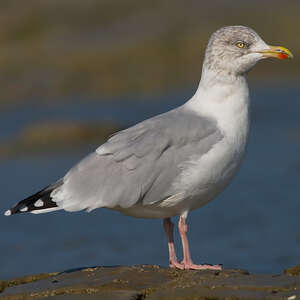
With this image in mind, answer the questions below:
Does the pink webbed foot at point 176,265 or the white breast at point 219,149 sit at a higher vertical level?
the white breast at point 219,149

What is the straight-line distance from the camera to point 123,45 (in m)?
20.8

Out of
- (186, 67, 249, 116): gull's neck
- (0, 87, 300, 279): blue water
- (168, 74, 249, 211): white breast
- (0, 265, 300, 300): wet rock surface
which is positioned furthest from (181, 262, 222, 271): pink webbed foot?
(0, 87, 300, 279): blue water

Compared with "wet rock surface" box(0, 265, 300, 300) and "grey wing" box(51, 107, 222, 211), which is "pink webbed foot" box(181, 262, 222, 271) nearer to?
"wet rock surface" box(0, 265, 300, 300)

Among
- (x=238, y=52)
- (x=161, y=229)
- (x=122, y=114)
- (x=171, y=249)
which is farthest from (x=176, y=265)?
(x=122, y=114)

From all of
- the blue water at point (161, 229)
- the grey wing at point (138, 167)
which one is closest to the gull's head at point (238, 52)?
the grey wing at point (138, 167)

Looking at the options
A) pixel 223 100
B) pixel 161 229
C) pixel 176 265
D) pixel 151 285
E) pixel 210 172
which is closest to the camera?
pixel 151 285

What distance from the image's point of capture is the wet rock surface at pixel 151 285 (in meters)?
5.57

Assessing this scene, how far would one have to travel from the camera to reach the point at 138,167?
6.52m

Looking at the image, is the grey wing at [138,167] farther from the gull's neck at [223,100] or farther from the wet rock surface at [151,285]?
the wet rock surface at [151,285]

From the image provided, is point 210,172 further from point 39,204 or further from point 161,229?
point 161,229

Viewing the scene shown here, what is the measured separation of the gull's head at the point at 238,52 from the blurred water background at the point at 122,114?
2669 mm

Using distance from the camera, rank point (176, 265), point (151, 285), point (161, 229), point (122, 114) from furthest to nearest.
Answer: point (122, 114) < point (161, 229) < point (176, 265) < point (151, 285)

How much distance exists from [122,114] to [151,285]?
11523mm

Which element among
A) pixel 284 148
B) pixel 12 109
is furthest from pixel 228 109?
pixel 12 109
